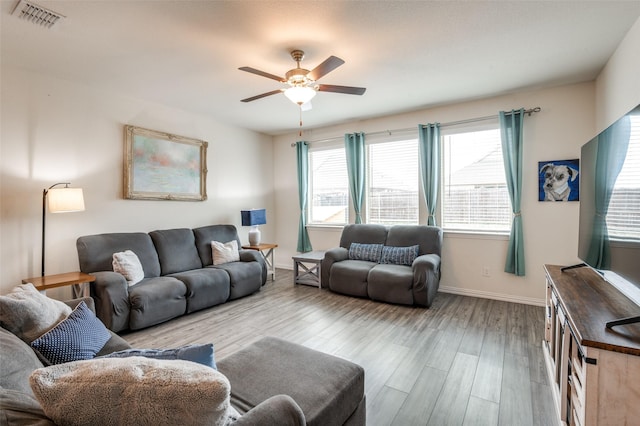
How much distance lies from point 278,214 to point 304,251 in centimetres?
101

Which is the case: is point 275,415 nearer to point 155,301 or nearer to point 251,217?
point 155,301

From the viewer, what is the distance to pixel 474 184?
426 centimetres

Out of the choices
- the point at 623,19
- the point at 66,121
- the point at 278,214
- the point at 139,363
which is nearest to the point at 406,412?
the point at 139,363

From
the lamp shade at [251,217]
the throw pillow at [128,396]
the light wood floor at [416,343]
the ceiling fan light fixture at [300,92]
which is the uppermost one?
the ceiling fan light fixture at [300,92]

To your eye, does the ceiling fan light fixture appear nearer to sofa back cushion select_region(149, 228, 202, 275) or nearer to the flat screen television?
the flat screen television

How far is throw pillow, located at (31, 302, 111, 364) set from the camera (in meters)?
1.43

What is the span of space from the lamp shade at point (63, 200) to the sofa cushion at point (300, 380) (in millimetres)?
2591

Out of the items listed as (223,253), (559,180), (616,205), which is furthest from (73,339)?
(559,180)

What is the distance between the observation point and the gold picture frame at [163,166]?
3.97m

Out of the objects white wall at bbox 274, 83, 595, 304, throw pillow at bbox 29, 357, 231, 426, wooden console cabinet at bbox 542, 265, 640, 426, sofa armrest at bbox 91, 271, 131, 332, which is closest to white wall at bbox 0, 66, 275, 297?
sofa armrest at bbox 91, 271, 131, 332

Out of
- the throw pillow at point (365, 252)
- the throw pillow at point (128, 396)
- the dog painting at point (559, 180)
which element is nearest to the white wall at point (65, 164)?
the throw pillow at point (365, 252)

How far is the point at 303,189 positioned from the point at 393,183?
175 cm

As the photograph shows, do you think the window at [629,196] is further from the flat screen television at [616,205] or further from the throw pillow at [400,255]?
the throw pillow at [400,255]

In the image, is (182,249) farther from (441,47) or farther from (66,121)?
(441,47)
